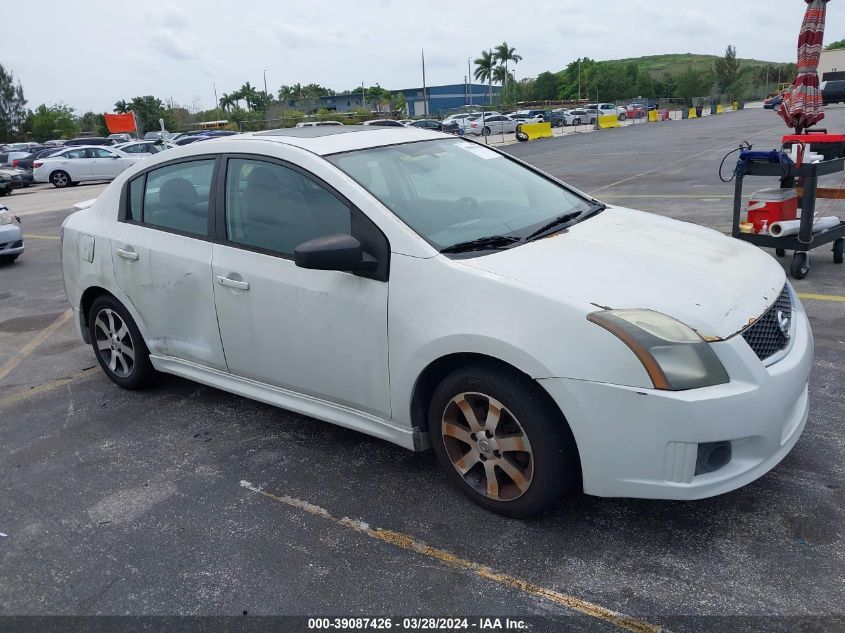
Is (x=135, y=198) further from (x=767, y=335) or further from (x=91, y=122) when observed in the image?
(x=91, y=122)

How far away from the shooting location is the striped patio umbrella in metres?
6.95

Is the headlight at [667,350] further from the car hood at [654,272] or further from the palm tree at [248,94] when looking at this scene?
the palm tree at [248,94]

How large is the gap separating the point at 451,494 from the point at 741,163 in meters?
5.27

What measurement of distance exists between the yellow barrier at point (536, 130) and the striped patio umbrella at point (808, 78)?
31557 mm

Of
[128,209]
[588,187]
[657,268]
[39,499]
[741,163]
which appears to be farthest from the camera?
[588,187]

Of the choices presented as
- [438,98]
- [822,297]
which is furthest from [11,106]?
[822,297]

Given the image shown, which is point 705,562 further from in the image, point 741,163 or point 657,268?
point 741,163

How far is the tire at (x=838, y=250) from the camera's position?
7177 mm

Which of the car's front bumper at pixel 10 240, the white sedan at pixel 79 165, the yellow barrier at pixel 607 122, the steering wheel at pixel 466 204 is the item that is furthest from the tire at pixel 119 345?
the yellow barrier at pixel 607 122

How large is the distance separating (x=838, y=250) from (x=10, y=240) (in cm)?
1033

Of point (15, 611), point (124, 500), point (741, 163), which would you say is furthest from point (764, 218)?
point (15, 611)

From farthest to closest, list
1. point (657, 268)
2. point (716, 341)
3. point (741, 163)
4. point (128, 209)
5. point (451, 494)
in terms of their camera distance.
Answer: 1. point (741, 163)
2. point (128, 209)
3. point (451, 494)
4. point (657, 268)
5. point (716, 341)

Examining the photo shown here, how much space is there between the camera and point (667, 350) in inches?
102

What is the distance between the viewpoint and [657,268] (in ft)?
9.81
